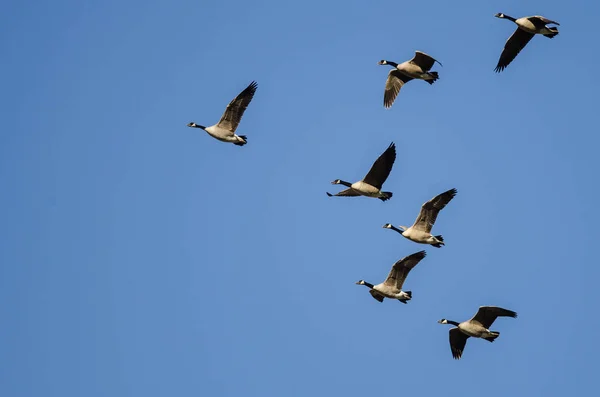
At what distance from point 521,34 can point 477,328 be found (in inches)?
400

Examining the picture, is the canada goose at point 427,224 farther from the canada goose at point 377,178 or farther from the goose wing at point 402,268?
the canada goose at point 377,178

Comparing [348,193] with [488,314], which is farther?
[348,193]

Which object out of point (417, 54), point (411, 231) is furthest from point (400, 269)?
point (417, 54)

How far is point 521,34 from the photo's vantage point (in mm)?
34500

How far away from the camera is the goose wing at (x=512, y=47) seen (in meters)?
34.5

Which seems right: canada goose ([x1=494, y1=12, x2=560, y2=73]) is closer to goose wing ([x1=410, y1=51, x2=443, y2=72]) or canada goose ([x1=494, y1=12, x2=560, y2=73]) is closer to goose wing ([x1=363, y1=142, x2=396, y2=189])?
goose wing ([x1=410, y1=51, x2=443, y2=72])

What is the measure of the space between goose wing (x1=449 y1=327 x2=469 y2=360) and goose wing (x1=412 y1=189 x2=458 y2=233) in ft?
11.5

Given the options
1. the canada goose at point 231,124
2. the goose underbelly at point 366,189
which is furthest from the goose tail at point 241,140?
the goose underbelly at point 366,189

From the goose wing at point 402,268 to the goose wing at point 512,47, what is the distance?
739 cm

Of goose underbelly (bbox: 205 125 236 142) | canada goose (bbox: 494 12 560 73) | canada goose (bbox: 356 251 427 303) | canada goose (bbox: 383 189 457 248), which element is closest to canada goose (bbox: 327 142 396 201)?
canada goose (bbox: 383 189 457 248)

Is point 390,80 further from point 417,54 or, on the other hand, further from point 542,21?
point 542,21

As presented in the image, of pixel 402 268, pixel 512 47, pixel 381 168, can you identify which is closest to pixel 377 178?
pixel 381 168

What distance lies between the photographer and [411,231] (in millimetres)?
32375

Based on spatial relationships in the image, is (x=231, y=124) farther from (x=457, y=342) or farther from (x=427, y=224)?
(x=457, y=342)
